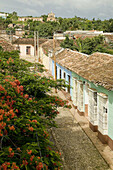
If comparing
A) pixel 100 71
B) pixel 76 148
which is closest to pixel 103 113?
pixel 76 148

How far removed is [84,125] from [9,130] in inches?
285

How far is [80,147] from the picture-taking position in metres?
9.12

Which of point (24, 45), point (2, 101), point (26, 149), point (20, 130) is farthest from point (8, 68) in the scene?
point (24, 45)

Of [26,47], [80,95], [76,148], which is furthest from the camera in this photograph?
[26,47]

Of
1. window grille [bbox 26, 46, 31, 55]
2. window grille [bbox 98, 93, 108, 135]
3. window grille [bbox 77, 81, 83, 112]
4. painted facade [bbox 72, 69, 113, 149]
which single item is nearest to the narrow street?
painted facade [bbox 72, 69, 113, 149]

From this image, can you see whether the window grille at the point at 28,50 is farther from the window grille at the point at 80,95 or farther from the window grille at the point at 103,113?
the window grille at the point at 103,113

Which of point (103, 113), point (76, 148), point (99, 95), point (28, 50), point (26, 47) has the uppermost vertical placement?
point (26, 47)

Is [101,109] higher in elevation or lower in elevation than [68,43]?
lower

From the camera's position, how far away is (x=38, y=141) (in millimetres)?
4754

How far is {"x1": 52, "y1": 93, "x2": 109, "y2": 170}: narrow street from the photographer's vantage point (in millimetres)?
7761

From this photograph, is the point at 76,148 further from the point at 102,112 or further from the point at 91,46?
the point at 91,46

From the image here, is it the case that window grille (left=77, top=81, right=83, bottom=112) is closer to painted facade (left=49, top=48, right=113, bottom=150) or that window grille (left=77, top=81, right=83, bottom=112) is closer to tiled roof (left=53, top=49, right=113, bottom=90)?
painted facade (left=49, top=48, right=113, bottom=150)

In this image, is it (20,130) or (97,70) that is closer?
(20,130)

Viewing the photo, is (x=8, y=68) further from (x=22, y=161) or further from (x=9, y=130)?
(x=22, y=161)
